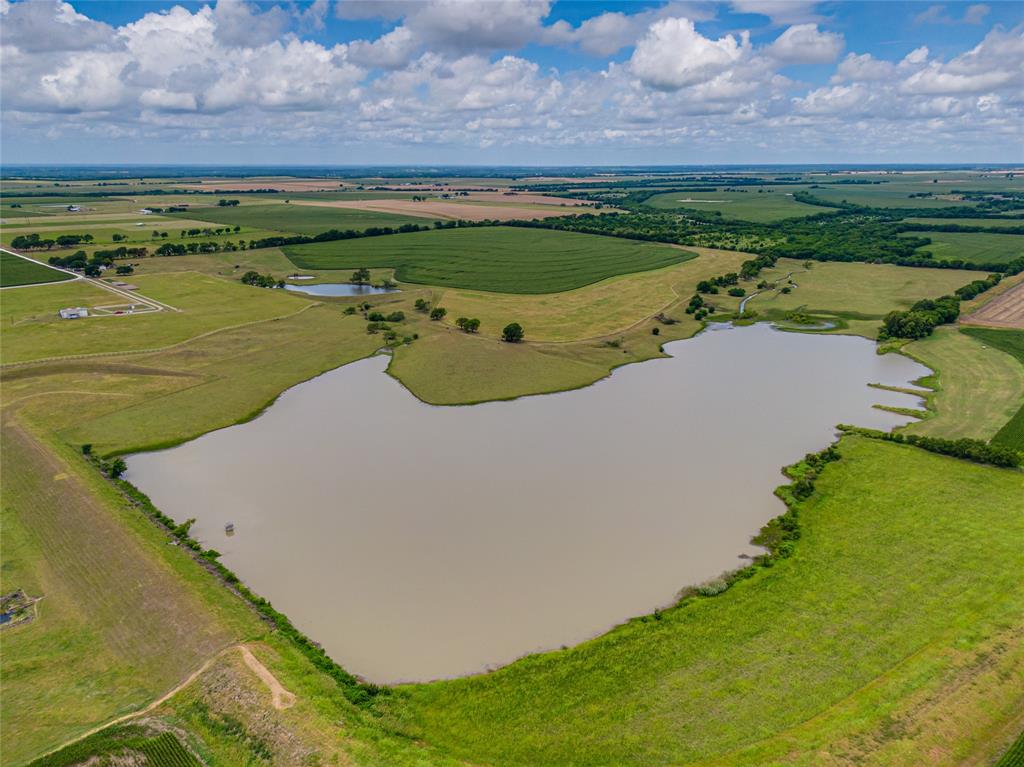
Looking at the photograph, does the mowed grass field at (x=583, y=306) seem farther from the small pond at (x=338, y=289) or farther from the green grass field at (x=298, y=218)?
the green grass field at (x=298, y=218)

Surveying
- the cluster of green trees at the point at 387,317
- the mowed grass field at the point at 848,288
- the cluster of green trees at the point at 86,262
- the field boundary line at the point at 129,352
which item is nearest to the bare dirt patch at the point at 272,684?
the field boundary line at the point at 129,352

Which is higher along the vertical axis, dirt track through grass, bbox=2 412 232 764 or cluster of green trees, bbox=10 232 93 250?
cluster of green trees, bbox=10 232 93 250

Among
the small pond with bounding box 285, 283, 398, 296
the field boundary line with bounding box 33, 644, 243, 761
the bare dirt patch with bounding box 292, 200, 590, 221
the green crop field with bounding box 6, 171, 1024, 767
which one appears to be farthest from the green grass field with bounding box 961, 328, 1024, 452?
the bare dirt patch with bounding box 292, 200, 590, 221

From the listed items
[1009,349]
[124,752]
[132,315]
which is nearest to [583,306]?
[1009,349]

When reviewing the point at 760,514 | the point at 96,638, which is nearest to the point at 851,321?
the point at 760,514

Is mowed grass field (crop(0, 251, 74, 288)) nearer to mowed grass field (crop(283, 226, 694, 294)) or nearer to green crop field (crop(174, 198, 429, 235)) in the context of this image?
mowed grass field (crop(283, 226, 694, 294))

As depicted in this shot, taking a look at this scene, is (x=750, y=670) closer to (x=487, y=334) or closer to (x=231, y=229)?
(x=487, y=334)

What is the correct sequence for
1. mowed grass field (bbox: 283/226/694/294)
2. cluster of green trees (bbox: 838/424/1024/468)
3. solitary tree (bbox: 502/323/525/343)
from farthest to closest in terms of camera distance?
mowed grass field (bbox: 283/226/694/294), solitary tree (bbox: 502/323/525/343), cluster of green trees (bbox: 838/424/1024/468)
